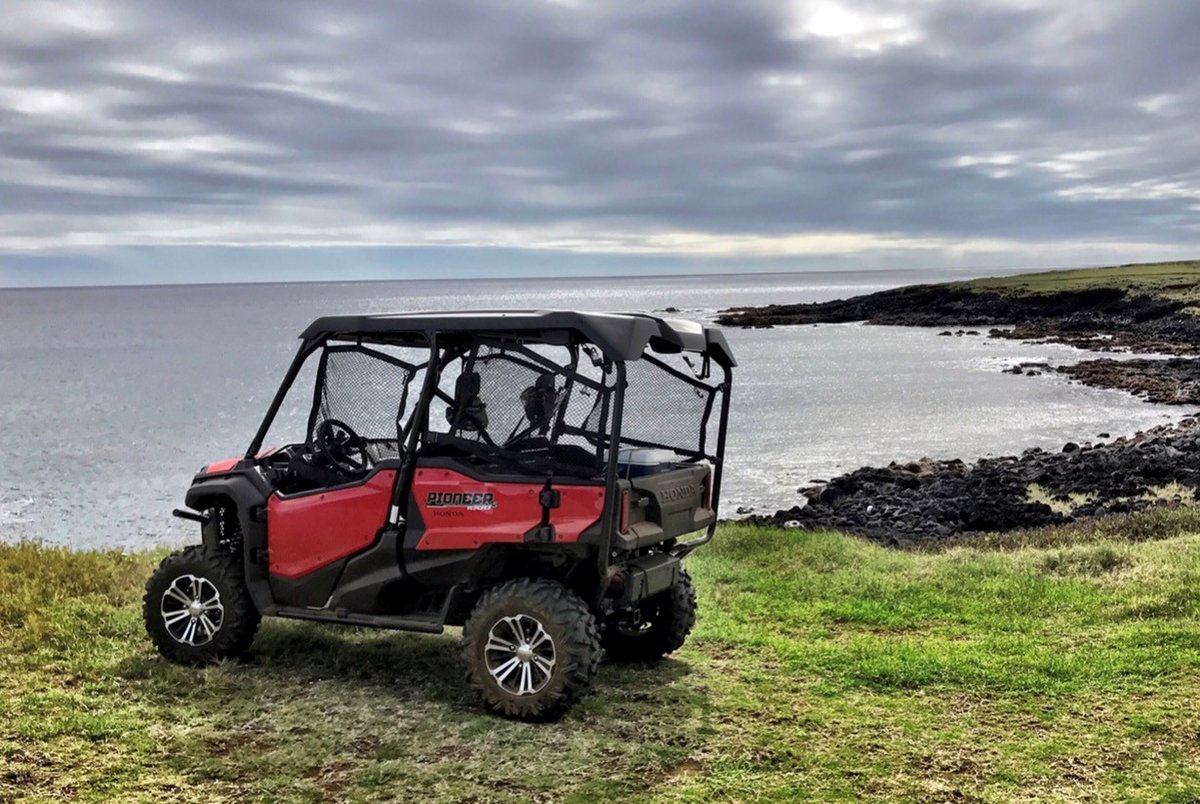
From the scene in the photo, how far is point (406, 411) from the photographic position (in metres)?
8.93

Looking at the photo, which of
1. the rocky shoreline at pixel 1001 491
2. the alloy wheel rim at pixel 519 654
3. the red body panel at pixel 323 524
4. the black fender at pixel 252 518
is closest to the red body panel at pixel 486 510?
the red body panel at pixel 323 524

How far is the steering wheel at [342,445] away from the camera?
29.6ft

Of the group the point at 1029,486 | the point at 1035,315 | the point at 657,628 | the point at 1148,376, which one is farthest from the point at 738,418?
the point at 1035,315

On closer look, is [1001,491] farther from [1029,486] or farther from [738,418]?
[738,418]

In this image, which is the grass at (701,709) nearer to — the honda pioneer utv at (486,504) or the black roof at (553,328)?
the honda pioneer utv at (486,504)

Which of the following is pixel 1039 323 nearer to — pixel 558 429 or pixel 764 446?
pixel 764 446

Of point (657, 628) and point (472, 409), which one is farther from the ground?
point (472, 409)

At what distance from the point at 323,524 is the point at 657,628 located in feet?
9.83

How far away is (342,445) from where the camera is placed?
9047 mm

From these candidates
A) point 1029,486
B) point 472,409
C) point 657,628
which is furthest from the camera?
point 1029,486

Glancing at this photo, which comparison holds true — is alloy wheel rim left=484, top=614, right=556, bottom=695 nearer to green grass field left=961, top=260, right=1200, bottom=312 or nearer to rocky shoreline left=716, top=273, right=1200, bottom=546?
rocky shoreline left=716, top=273, right=1200, bottom=546

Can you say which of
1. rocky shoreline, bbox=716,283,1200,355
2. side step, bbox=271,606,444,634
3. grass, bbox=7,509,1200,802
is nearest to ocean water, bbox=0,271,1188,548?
rocky shoreline, bbox=716,283,1200,355

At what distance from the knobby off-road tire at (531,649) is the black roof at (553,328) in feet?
6.08

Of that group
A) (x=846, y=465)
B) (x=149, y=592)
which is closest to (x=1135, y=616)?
(x=149, y=592)
